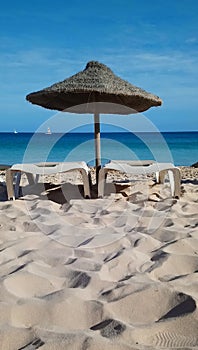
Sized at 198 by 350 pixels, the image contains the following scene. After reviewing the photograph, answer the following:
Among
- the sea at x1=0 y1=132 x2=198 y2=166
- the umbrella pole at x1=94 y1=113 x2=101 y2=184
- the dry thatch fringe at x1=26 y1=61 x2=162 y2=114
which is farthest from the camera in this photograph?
the sea at x1=0 y1=132 x2=198 y2=166

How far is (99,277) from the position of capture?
7.22ft

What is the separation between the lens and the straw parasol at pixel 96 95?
5.00 m

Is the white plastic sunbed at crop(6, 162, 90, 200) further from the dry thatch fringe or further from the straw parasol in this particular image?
the dry thatch fringe

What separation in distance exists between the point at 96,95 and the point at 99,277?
138 inches

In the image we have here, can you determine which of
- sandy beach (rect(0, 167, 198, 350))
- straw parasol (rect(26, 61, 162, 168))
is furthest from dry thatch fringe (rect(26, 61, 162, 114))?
sandy beach (rect(0, 167, 198, 350))

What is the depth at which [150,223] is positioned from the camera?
3377mm

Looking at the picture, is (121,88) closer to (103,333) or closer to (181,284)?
(181,284)

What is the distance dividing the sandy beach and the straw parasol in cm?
171

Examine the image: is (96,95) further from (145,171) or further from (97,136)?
(145,171)

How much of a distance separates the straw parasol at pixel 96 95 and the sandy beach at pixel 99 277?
1.71 meters

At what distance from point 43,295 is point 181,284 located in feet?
2.40

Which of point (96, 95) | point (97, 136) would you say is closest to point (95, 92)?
point (96, 95)

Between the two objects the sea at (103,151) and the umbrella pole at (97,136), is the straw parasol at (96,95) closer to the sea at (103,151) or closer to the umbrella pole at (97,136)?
the umbrella pole at (97,136)

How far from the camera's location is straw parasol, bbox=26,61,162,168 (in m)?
5.00
